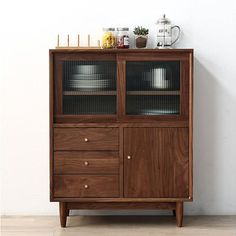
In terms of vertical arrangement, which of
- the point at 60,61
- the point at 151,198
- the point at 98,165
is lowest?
the point at 151,198

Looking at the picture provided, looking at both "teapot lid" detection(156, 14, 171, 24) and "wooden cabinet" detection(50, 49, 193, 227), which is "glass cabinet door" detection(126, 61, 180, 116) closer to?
"wooden cabinet" detection(50, 49, 193, 227)

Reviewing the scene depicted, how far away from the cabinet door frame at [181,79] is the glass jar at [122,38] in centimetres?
23

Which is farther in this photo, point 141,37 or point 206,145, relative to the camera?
point 206,145

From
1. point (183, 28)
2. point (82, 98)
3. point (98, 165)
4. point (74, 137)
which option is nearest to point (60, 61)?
point (82, 98)

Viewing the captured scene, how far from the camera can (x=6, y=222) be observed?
148 inches

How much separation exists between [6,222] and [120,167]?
2.98 feet

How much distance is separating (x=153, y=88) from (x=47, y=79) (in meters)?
0.82

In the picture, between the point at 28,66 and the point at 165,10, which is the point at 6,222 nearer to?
the point at 28,66

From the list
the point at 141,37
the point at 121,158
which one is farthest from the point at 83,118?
the point at 141,37

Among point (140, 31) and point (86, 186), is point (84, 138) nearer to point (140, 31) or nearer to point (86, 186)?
point (86, 186)

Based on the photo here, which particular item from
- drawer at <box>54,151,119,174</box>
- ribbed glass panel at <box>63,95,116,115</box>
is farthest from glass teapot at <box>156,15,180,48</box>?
drawer at <box>54,151,119,174</box>

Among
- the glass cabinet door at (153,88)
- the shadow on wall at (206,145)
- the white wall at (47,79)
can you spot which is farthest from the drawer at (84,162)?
the shadow on wall at (206,145)

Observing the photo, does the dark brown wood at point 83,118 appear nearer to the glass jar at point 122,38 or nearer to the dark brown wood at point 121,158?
the dark brown wood at point 121,158

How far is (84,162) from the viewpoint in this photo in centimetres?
A: 352
